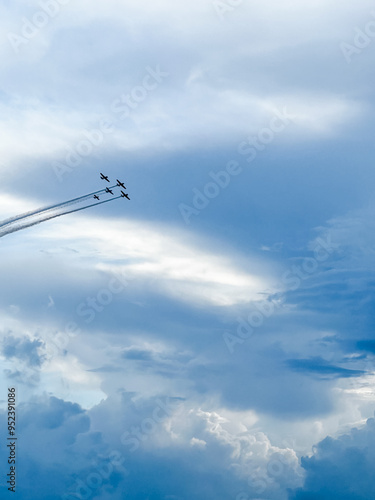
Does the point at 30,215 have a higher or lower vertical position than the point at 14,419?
higher

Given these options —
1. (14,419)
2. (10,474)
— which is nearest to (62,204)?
(14,419)

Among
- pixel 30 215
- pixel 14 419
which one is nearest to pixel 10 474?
pixel 14 419

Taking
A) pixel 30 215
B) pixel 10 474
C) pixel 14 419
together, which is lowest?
pixel 10 474

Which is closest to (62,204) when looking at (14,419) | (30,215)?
(30,215)

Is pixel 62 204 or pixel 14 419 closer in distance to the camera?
pixel 14 419

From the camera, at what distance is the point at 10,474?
167375mm

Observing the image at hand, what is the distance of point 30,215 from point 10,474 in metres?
85.8

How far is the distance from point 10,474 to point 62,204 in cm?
9024

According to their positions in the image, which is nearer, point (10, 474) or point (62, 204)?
point (10, 474)

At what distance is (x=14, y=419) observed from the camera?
166 m

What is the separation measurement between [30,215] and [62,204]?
12042 mm

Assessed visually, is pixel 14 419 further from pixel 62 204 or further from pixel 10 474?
pixel 62 204

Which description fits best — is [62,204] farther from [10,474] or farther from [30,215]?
[10,474]

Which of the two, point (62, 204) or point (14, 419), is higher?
point (62, 204)
